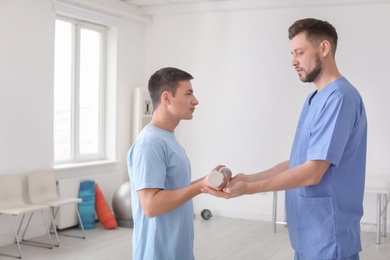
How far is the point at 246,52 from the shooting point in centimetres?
684

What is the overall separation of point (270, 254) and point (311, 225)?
3.20 m

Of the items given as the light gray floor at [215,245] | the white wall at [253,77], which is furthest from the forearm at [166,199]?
the white wall at [253,77]

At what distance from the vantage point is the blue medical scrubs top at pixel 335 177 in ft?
6.16

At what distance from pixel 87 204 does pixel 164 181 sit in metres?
4.33

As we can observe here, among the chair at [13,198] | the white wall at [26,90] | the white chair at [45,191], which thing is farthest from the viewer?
the white chair at [45,191]

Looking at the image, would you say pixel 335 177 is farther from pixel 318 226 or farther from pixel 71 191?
pixel 71 191

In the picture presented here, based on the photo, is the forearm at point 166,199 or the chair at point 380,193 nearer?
the forearm at point 166,199

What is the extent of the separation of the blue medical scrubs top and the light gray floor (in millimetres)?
3039

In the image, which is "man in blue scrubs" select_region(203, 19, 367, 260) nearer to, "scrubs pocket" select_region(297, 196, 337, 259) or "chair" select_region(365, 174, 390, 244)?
"scrubs pocket" select_region(297, 196, 337, 259)

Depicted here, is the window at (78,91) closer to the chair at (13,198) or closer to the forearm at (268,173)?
the chair at (13,198)

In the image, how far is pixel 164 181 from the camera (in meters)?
1.98

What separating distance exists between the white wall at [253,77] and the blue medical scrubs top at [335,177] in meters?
4.49

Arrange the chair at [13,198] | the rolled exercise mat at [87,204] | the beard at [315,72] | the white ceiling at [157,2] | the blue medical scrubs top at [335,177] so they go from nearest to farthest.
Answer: the blue medical scrubs top at [335,177], the beard at [315,72], the chair at [13,198], the rolled exercise mat at [87,204], the white ceiling at [157,2]

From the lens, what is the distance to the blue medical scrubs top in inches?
73.9
